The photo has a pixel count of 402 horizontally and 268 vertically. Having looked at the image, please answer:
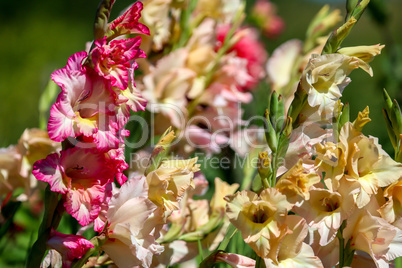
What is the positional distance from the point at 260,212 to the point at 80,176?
17 cm

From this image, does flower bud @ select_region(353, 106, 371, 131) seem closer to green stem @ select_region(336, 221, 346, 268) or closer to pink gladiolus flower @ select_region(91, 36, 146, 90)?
green stem @ select_region(336, 221, 346, 268)

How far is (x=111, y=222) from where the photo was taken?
488mm

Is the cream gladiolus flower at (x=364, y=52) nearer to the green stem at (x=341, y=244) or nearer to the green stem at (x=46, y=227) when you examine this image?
the green stem at (x=341, y=244)

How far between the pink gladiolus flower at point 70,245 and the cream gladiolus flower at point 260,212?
14 cm

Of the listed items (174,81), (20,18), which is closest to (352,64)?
(174,81)

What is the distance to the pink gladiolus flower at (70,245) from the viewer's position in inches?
18.6

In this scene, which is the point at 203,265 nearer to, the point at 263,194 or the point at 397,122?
the point at 263,194

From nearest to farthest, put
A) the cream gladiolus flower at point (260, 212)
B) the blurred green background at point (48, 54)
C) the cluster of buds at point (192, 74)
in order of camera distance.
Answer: the cream gladiolus flower at point (260, 212)
the cluster of buds at point (192, 74)
the blurred green background at point (48, 54)

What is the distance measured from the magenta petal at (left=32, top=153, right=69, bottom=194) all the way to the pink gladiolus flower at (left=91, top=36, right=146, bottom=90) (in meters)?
A: 0.09

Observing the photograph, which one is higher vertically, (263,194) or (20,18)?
(20,18)

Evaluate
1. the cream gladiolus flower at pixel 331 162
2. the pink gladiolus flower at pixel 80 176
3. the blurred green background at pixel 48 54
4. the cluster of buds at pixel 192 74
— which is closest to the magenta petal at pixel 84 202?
the pink gladiolus flower at pixel 80 176

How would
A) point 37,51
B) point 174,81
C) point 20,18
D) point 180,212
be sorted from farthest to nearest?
point 20,18 < point 37,51 < point 174,81 < point 180,212

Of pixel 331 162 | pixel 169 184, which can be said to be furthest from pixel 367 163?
pixel 169 184

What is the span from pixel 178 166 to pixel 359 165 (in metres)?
0.17
